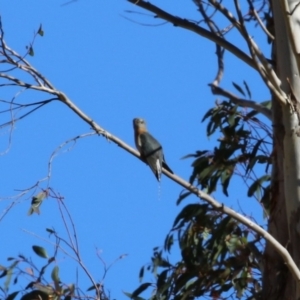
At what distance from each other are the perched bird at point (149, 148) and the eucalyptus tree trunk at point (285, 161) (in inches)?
18.4

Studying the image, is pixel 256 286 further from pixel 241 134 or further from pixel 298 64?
pixel 298 64

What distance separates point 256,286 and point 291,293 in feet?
2.31

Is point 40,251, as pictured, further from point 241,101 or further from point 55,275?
point 241,101

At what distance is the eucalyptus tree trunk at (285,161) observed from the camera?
332cm

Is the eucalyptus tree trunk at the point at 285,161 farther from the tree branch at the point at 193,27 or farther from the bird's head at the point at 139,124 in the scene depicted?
the bird's head at the point at 139,124

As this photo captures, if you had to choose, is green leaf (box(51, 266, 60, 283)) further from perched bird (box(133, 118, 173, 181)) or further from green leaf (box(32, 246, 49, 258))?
perched bird (box(133, 118, 173, 181))

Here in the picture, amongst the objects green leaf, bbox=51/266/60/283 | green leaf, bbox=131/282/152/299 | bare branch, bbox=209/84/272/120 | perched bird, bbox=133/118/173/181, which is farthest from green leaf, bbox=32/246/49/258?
bare branch, bbox=209/84/272/120

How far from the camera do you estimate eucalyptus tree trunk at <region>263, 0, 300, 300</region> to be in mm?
3324

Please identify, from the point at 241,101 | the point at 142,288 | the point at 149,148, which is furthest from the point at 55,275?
the point at 241,101

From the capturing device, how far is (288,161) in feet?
11.0

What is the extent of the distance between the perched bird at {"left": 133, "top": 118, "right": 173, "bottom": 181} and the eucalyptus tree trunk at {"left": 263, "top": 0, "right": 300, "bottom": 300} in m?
0.47

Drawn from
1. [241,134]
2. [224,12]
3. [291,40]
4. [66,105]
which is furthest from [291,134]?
[241,134]

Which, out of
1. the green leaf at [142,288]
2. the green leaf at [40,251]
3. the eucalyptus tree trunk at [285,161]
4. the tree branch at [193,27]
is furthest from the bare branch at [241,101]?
the green leaf at [142,288]

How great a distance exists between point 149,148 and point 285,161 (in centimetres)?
91
